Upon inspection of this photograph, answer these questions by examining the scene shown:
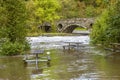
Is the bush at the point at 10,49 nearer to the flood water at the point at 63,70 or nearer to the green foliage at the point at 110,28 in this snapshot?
the flood water at the point at 63,70

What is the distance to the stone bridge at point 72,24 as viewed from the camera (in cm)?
7762

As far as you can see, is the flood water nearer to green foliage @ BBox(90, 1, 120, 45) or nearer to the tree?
the tree

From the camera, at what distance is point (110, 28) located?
33000 mm

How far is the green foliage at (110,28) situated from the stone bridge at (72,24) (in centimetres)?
3683

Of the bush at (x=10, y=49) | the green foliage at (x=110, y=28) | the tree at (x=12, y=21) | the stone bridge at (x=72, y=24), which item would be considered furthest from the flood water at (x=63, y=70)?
the stone bridge at (x=72, y=24)

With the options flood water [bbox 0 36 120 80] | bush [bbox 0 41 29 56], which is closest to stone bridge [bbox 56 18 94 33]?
bush [bbox 0 41 29 56]

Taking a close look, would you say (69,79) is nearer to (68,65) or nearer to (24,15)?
(68,65)

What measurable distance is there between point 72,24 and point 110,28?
152 feet

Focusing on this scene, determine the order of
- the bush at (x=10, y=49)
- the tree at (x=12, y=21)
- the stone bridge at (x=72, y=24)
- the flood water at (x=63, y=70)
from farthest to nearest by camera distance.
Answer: the stone bridge at (x=72, y=24), the tree at (x=12, y=21), the bush at (x=10, y=49), the flood water at (x=63, y=70)

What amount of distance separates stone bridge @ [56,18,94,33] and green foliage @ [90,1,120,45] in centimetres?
3683

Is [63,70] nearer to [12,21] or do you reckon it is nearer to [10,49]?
[10,49]

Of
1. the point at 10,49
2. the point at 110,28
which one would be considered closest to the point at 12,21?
the point at 10,49

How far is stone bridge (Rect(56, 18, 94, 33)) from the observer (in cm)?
7762

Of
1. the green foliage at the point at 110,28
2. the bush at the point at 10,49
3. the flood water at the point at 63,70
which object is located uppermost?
the green foliage at the point at 110,28
